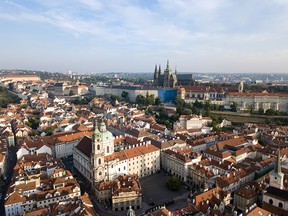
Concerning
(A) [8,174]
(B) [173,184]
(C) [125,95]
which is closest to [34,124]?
(A) [8,174]

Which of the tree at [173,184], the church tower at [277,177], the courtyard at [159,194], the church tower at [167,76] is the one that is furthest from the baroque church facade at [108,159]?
the church tower at [167,76]

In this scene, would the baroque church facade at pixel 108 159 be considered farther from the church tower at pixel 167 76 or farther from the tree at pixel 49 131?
the church tower at pixel 167 76

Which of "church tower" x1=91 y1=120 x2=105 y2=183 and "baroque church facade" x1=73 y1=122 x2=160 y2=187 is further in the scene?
"baroque church facade" x1=73 y1=122 x2=160 y2=187

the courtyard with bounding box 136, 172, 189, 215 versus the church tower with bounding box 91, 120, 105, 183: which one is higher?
the church tower with bounding box 91, 120, 105, 183

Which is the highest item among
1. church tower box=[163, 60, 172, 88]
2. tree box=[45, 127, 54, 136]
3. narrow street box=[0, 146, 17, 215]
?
church tower box=[163, 60, 172, 88]

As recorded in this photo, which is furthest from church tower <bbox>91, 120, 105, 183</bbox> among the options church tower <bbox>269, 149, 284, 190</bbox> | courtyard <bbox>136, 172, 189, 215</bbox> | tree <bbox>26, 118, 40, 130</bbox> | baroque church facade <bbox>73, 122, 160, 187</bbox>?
tree <bbox>26, 118, 40, 130</bbox>

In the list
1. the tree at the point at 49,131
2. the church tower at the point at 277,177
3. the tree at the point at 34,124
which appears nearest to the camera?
the church tower at the point at 277,177

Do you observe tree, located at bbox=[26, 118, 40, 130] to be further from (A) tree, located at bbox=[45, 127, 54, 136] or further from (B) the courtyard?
(B) the courtyard

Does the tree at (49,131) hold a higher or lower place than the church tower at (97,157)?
lower

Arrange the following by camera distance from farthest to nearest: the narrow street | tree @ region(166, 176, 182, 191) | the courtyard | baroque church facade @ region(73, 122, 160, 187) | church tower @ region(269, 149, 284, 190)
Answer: tree @ region(166, 176, 182, 191) < baroque church facade @ region(73, 122, 160, 187) < the narrow street < the courtyard < church tower @ region(269, 149, 284, 190)

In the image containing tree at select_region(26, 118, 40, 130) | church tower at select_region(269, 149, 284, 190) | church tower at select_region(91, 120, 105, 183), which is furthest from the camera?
tree at select_region(26, 118, 40, 130)

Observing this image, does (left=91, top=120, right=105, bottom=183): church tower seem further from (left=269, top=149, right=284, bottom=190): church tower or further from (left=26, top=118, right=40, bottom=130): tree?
(left=26, top=118, right=40, bottom=130): tree

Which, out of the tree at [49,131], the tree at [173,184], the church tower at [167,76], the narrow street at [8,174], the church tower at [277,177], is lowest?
the narrow street at [8,174]
